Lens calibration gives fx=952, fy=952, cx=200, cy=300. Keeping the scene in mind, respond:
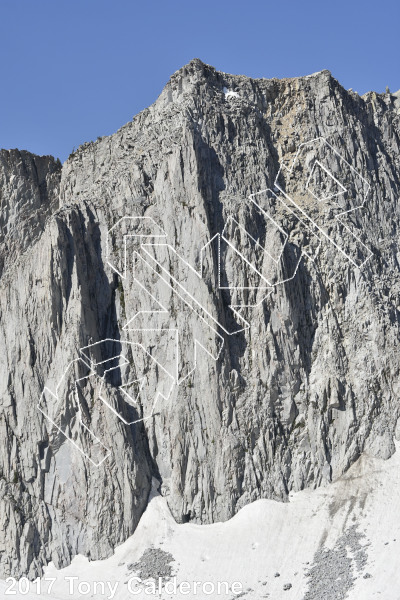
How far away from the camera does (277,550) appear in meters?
54.5

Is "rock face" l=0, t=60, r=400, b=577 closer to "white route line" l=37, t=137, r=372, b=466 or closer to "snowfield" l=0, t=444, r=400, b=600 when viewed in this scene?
"white route line" l=37, t=137, r=372, b=466

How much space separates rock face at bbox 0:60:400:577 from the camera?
59031 mm

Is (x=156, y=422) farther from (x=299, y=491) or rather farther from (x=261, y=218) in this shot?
(x=261, y=218)

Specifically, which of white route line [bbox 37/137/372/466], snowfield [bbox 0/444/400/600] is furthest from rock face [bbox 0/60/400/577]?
snowfield [bbox 0/444/400/600]

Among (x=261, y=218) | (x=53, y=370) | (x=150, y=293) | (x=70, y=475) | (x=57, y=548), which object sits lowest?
(x=57, y=548)

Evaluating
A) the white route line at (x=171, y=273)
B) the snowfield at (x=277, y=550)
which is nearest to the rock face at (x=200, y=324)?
the white route line at (x=171, y=273)

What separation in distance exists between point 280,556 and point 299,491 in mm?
5178

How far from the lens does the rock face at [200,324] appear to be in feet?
194

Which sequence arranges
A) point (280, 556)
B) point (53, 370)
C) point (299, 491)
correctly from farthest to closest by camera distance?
point (53, 370) → point (299, 491) → point (280, 556)

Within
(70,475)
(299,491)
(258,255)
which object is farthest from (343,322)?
(70,475)

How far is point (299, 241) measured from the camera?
6450 centimetres

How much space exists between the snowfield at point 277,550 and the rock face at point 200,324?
107 centimetres

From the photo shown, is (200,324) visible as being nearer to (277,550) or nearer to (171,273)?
(171,273)

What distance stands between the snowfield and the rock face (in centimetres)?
107
